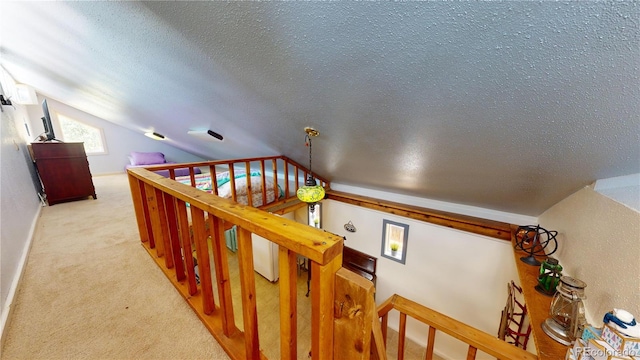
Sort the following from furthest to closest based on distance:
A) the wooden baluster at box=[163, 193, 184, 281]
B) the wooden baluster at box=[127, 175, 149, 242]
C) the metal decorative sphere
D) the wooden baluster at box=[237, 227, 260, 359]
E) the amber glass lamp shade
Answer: the amber glass lamp shade, the metal decorative sphere, the wooden baluster at box=[127, 175, 149, 242], the wooden baluster at box=[163, 193, 184, 281], the wooden baluster at box=[237, 227, 260, 359]

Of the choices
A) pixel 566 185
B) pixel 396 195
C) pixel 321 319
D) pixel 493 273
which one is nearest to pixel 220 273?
pixel 321 319

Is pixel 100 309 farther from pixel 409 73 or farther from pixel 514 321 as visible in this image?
pixel 514 321

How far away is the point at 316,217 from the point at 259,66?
3118mm

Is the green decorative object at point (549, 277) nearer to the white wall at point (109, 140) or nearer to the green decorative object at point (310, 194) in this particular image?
the green decorative object at point (310, 194)

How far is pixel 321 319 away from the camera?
1.86 ft

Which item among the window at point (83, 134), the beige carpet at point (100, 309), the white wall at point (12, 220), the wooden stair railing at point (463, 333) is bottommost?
the wooden stair railing at point (463, 333)

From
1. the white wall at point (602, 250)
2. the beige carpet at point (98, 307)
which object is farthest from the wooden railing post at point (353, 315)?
the white wall at point (602, 250)

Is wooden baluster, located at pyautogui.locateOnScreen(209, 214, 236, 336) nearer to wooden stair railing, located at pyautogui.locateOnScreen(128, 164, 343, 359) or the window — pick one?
wooden stair railing, located at pyautogui.locateOnScreen(128, 164, 343, 359)

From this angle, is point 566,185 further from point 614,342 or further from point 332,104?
point 332,104

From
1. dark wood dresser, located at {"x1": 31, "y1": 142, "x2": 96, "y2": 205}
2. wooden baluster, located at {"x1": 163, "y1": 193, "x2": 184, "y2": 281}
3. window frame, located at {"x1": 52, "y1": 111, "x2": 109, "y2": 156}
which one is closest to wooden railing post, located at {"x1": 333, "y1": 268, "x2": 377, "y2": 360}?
wooden baluster, located at {"x1": 163, "y1": 193, "x2": 184, "y2": 281}

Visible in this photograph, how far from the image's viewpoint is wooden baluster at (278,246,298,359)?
626mm

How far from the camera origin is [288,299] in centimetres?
67

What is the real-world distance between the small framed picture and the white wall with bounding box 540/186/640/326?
5.57ft

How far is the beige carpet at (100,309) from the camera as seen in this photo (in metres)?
1.01
